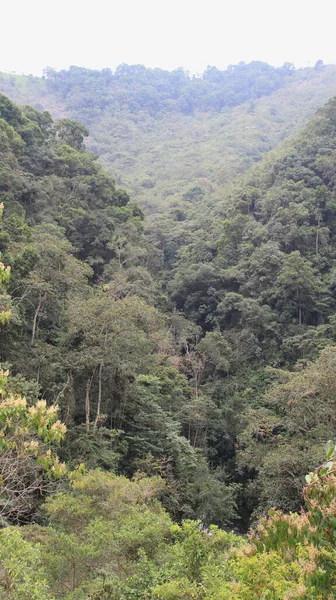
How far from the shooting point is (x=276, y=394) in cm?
1351

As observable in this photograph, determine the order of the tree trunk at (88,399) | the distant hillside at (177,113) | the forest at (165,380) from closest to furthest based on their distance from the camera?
the forest at (165,380)
the tree trunk at (88,399)
the distant hillside at (177,113)

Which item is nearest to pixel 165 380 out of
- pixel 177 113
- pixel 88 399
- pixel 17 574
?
pixel 88 399

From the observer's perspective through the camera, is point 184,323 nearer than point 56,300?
No

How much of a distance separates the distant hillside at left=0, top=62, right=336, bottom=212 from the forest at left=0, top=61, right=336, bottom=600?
395 inches

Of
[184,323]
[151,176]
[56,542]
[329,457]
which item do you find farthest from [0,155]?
[151,176]

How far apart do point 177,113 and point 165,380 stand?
70.1 metres

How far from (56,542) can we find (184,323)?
16.3m

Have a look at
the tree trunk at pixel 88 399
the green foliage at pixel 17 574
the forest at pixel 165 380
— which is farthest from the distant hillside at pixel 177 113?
the green foliage at pixel 17 574

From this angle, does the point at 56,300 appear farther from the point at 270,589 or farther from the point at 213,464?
the point at 270,589

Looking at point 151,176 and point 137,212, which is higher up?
point 151,176

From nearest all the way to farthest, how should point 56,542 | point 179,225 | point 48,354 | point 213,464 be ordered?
point 56,542, point 48,354, point 213,464, point 179,225

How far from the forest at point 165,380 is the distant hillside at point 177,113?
1004 centimetres

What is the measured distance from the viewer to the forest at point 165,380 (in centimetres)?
409

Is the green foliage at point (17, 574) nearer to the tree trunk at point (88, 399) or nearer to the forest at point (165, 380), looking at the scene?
the forest at point (165, 380)
